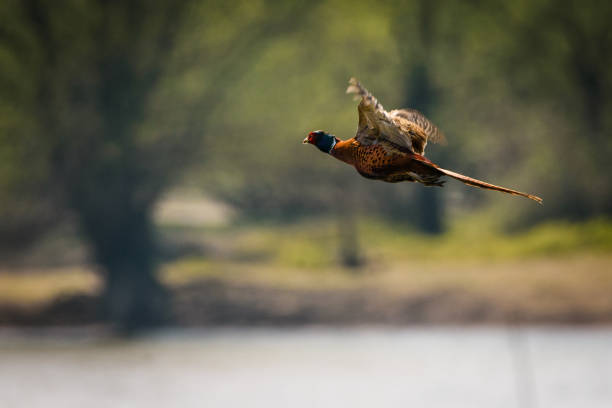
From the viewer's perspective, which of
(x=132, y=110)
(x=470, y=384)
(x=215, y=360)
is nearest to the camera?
(x=470, y=384)

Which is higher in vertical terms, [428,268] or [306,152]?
[306,152]

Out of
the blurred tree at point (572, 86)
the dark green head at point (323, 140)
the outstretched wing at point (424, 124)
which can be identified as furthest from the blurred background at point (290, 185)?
the dark green head at point (323, 140)

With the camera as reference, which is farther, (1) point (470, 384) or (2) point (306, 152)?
(2) point (306, 152)

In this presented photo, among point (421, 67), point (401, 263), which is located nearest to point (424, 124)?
point (421, 67)

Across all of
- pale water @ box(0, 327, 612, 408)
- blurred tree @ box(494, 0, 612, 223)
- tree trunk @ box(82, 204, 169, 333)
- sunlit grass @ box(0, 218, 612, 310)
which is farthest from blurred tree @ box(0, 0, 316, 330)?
blurred tree @ box(494, 0, 612, 223)

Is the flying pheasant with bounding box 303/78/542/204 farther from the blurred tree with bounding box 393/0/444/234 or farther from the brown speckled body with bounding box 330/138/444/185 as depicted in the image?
the blurred tree with bounding box 393/0/444/234

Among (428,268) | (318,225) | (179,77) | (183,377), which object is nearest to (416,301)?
(428,268)

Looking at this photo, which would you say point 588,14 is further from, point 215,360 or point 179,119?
point 215,360

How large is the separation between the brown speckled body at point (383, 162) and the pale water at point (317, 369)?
487 inches

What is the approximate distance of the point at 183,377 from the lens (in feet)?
58.3

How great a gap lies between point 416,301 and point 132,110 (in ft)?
25.8

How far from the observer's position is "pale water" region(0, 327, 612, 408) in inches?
635

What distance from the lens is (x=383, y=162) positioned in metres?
3.69

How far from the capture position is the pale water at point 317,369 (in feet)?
53.0
